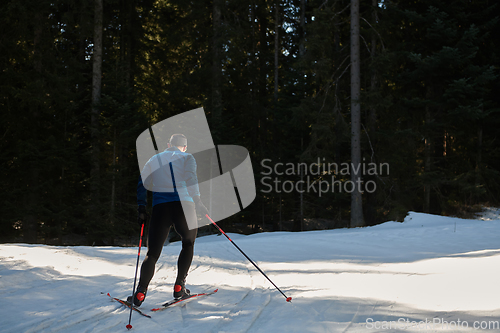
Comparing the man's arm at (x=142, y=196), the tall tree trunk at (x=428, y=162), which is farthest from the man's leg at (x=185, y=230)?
the tall tree trunk at (x=428, y=162)

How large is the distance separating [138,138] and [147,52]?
785 centimetres

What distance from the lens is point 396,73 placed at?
19.0 meters

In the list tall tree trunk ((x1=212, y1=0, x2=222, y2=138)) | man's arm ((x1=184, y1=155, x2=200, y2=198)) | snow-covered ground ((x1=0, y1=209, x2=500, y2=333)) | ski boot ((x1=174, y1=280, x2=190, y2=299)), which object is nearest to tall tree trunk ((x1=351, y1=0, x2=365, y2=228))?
tall tree trunk ((x1=212, y1=0, x2=222, y2=138))

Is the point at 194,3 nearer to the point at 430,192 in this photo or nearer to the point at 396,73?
the point at 396,73

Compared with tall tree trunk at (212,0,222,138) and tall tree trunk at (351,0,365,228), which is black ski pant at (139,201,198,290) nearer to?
tall tree trunk at (351,0,365,228)

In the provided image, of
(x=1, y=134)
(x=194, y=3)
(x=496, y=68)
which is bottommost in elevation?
(x=1, y=134)

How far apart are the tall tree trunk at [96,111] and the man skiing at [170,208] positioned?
42.7ft

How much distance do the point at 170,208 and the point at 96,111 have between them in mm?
14364

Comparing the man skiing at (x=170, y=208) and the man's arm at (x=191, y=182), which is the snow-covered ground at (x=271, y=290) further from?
the man's arm at (x=191, y=182)

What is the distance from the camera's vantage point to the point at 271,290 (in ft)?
15.0

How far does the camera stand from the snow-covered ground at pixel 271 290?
10.8 ft

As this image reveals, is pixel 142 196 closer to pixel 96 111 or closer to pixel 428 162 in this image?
pixel 96 111

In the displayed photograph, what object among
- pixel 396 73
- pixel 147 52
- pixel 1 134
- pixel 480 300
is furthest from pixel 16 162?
pixel 396 73

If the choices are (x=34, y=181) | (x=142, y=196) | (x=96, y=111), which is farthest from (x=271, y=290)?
(x=34, y=181)
